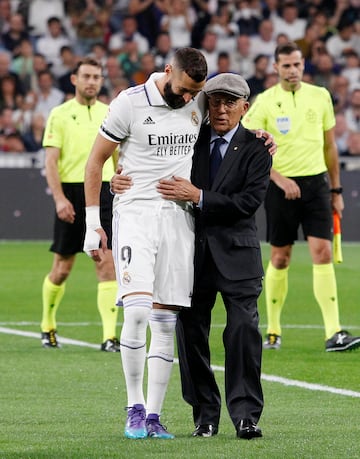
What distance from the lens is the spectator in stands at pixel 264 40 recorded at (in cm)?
2552

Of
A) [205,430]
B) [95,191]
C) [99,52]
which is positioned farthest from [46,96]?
[205,430]

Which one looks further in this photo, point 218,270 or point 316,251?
point 316,251

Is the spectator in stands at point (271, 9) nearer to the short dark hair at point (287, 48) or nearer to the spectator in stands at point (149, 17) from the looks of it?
the spectator in stands at point (149, 17)

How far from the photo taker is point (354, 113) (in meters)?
24.0

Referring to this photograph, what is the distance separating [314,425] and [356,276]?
10.5m

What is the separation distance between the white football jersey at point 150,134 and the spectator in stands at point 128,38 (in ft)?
60.4

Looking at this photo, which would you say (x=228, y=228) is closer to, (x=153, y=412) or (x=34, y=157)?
(x=153, y=412)

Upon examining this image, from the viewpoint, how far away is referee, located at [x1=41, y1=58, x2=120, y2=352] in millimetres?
11305

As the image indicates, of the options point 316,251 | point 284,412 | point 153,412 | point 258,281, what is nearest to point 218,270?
point 258,281

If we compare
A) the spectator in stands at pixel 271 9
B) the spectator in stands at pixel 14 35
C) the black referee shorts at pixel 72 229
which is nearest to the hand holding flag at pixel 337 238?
the black referee shorts at pixel 72 229

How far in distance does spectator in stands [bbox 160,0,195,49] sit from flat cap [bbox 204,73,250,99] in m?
18.8

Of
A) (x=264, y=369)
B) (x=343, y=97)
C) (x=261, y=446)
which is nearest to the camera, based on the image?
(x=261, y=446)

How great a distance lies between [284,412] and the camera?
793 cm

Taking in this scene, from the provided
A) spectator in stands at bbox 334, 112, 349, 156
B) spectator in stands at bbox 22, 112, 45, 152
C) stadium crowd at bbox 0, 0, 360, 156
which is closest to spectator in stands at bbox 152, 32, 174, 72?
stadium crowd at bbox 0, 0, 360, 156
